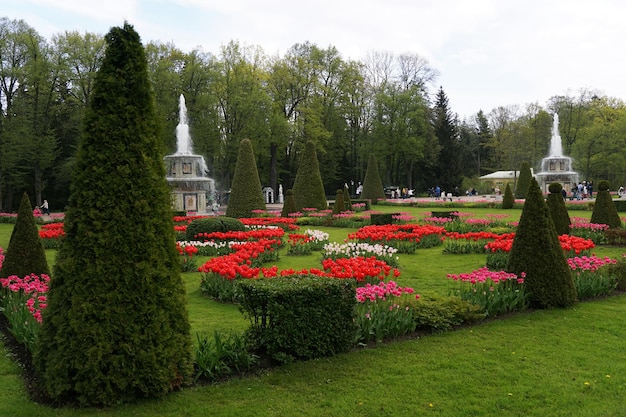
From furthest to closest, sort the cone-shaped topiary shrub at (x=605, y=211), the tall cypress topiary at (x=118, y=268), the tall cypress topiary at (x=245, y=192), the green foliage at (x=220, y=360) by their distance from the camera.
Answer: the tall cypress topiary at (x=245, y=192) < the cone-shaped topiary shrub at (x=605, y=211) < the green foliage at (x=220, y=360) < the tall cypress topiary at (x=118, y=268)

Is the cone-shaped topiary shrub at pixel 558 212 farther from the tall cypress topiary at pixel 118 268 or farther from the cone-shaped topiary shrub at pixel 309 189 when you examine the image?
the cone-shaped topiary shrub at pixel 309 189

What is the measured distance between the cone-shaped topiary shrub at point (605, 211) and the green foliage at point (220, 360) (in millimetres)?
15520

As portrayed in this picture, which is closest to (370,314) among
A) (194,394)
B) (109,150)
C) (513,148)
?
(194,394)

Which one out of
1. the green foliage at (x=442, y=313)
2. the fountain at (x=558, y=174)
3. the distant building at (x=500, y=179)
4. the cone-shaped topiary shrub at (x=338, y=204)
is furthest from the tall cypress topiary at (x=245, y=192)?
the distant building at (x=500, y=179)

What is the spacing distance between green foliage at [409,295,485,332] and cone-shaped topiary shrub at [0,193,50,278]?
251 inches

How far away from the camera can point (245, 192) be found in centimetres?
2758

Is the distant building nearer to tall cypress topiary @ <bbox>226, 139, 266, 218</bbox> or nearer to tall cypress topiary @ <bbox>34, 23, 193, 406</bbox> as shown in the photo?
tall cypress topiary @ <bbox>226, 139, 266, 218</bbox>

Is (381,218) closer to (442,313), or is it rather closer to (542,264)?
(542,264)

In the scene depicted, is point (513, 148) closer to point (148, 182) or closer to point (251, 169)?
point (251, 169)

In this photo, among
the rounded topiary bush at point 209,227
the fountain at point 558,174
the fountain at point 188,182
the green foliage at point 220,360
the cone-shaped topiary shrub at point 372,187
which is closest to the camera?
the green foliage at point 220,360

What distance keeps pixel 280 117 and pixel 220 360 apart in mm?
40568

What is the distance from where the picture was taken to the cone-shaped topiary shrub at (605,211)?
54.9 ft

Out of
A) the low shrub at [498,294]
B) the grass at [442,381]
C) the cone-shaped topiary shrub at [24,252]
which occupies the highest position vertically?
the cone-shaped topiary shrub at [24,252]

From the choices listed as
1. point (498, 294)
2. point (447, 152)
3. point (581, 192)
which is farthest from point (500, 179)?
point (498, 294)
